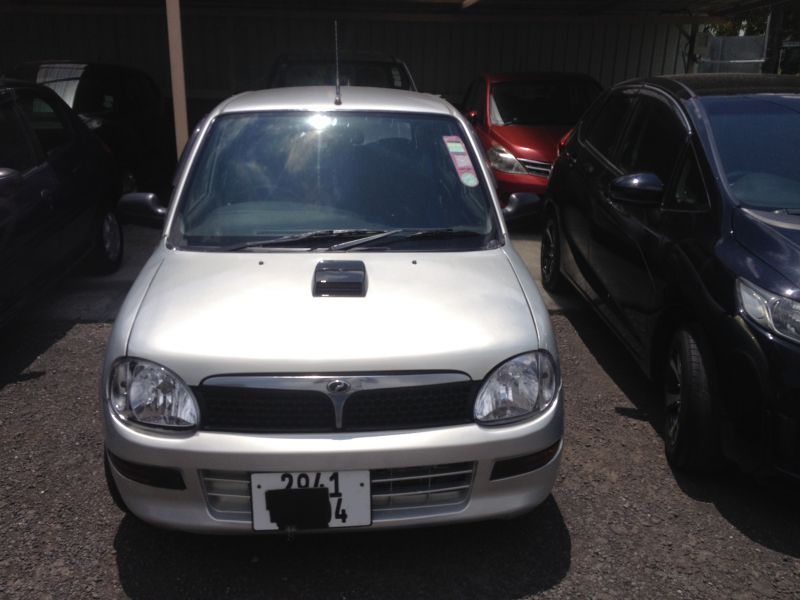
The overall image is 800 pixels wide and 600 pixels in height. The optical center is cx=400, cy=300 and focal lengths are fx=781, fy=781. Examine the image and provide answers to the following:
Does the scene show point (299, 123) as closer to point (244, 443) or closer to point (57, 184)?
point (244, 443)

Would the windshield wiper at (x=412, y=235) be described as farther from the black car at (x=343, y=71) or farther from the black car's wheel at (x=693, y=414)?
the black car at (x=343, y=71)

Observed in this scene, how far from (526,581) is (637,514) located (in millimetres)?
663

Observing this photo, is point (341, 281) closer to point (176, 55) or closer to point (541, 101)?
point (176, 55)

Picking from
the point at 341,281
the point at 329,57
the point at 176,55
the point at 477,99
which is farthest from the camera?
the point at 477,99

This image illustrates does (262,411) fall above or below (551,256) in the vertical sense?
above

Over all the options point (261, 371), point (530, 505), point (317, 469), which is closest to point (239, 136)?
point (261, 371)

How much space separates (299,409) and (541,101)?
280 inches

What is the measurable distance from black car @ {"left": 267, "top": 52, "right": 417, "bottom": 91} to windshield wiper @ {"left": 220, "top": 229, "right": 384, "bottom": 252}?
5660 mm

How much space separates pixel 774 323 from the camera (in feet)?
9.35

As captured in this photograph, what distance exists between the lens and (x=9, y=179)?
4.39 metres

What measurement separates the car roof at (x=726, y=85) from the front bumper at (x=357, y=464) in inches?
91.6

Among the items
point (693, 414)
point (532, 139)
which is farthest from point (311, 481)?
point (532, 139)

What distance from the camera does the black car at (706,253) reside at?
2.88 meters

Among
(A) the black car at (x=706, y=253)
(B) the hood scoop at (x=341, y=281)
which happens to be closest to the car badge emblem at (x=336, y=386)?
(B) the hood scoop at (x=341, y=281)
